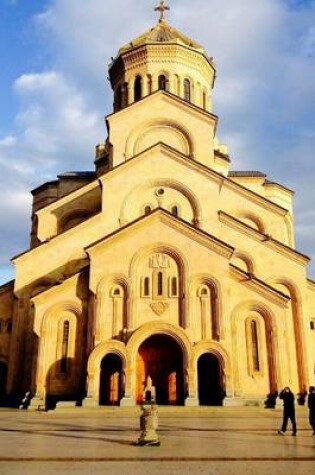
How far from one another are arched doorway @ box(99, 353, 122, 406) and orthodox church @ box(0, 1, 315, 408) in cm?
4

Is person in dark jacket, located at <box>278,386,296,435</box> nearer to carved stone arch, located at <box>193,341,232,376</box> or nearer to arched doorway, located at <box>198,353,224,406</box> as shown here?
carved stone arch, located at <box>193,341,232,376</box>

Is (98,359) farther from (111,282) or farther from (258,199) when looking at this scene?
(258,199)

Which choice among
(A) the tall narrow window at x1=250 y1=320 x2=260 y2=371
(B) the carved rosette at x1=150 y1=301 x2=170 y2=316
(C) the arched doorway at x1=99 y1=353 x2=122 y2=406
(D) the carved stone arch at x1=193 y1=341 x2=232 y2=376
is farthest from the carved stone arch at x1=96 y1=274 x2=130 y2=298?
(A) the tall narrow window at x1=250 y1=320 x2=260 y2=371

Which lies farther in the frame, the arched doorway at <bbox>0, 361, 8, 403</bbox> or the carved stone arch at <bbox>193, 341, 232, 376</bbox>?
the arched doorway at <bbox>0, 361, 8, 403</bbox>

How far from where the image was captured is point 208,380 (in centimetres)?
2086

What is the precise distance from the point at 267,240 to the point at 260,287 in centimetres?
A: 358

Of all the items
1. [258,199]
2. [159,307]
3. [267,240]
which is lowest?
[159,307]

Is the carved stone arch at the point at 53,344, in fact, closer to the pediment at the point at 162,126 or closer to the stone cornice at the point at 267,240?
the stone cornice at the point at 267,240

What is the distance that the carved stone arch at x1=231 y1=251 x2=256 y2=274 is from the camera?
24.0 meters

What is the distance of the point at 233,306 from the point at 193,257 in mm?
2778

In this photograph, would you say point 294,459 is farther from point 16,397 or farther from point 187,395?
point 16,397

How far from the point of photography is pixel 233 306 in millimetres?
21078

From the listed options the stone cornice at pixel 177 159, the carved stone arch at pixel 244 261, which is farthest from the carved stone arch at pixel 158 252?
the stone cornice at pixel 177 159

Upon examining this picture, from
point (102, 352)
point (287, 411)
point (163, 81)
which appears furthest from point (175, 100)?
point (287, 411)
